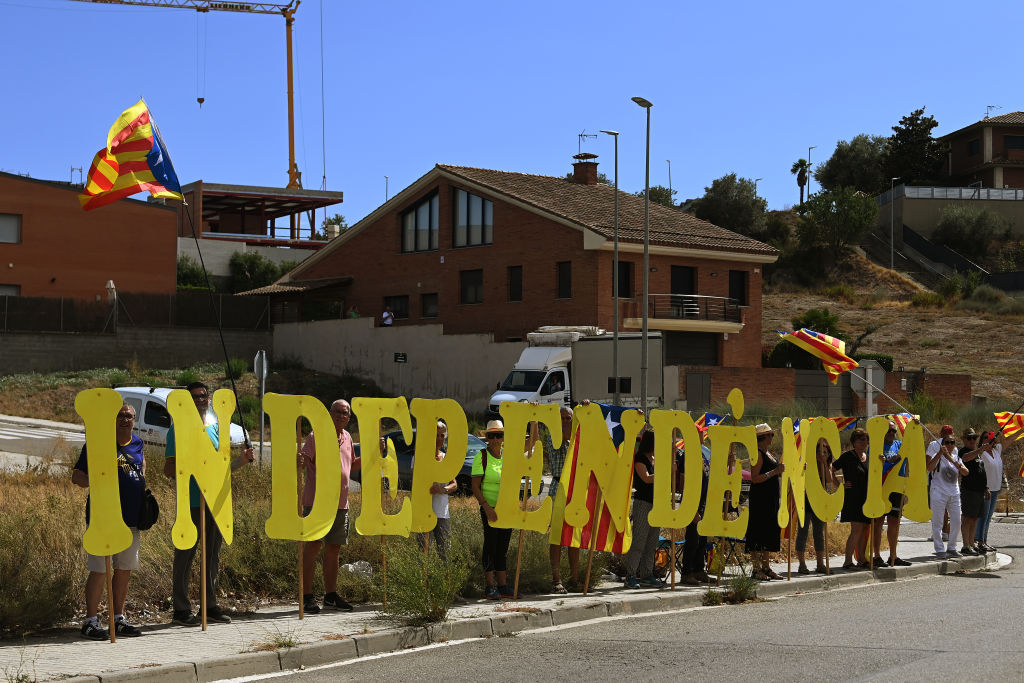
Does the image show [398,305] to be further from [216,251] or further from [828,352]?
[828,352]

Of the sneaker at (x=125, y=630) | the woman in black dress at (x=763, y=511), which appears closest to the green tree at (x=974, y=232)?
the woman in black dress at (x=763, y=511)

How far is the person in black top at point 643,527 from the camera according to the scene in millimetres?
12883

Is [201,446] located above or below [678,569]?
above

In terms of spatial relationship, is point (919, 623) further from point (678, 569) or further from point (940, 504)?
point (940, 504)

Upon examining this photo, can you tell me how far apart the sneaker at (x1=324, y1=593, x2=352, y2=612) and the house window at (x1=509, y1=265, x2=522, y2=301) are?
35.5 metres

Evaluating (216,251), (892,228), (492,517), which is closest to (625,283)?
(492,517)

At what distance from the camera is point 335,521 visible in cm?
1076

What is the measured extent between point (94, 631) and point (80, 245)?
4637cm

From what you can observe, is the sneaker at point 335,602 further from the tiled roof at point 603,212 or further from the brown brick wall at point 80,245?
the brown brick wall at point 80,245

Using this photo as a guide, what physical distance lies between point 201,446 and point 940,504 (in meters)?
11.3

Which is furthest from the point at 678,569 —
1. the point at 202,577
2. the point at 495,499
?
the point at 202,577

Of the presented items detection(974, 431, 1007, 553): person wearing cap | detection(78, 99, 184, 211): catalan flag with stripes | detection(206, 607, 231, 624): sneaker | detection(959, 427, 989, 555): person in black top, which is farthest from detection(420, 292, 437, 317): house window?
detection(206, 607, 231, 624): sneaker

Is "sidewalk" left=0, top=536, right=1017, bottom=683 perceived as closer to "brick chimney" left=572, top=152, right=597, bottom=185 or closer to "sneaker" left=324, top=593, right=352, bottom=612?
"sneaker" left=324, top=593, right=352, bottom=612

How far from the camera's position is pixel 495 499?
11812mm
